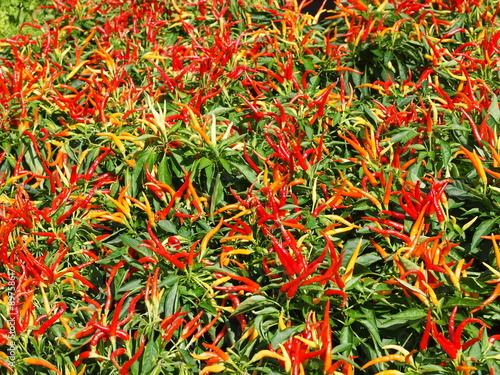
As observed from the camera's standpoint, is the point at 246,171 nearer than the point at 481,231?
No

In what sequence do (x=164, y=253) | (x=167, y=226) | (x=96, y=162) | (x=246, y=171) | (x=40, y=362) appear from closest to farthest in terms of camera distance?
(x=40, y=362), (x=164, y=253), (x=167, y=226), (x=246, y=171), (x=96, y=162)

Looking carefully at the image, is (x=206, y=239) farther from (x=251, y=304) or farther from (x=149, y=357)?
(x=149, y=357)

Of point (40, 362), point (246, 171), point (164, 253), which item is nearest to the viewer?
point (40, 362)

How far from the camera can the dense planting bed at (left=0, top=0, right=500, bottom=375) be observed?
6.76ft

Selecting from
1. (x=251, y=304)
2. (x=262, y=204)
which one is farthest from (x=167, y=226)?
(x=251, y=304)

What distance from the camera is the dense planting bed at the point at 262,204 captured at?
2.06 m

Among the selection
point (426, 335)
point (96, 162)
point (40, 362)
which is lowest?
point (40, 362)

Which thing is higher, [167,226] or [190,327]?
[167,226]

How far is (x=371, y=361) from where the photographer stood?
6.33 feet

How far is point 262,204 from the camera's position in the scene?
2.47m

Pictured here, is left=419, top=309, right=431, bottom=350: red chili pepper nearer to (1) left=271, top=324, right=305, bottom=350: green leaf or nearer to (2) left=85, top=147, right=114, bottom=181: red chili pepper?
(1) left=271, top=324, right=305, bottom=350: green leaf

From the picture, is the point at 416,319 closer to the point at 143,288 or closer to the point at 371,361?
the point at 371,361

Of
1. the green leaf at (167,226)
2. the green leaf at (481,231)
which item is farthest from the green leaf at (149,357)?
the green leaf at (481,231)

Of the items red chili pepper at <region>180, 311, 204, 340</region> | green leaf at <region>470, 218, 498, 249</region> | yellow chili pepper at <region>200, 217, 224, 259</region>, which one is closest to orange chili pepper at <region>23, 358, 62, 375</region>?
red chili pepper at <region>180, 311, 204, 340</region>
